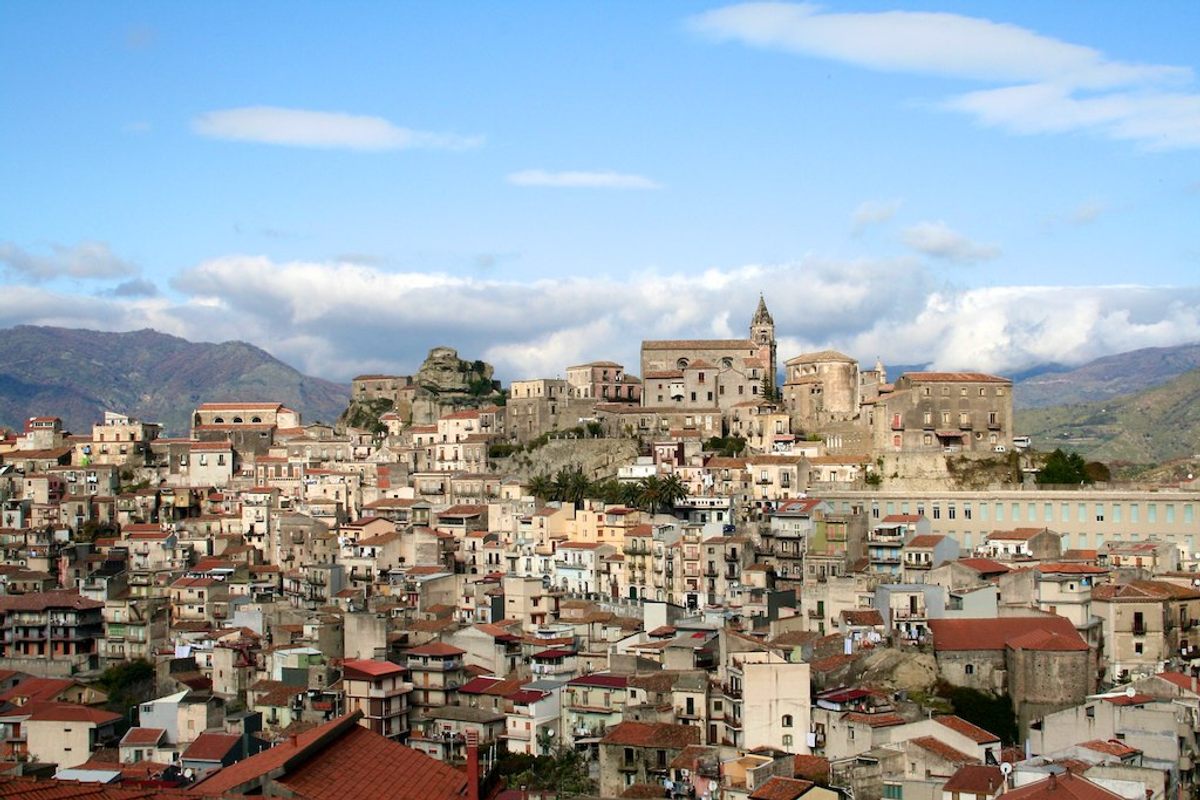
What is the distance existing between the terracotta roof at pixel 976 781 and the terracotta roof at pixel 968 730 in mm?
3007

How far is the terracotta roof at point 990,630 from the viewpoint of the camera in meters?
40.8

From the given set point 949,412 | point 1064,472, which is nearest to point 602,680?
point 1064,472

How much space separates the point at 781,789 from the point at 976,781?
13.4 ft

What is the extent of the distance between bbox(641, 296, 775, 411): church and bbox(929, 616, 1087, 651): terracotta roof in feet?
106

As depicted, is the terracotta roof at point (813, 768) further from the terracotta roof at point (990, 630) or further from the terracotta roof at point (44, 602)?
the terracotta roof at point (44, 602)

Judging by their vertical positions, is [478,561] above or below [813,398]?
below

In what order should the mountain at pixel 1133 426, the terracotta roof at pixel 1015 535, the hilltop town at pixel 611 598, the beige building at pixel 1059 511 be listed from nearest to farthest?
the hilltop town at pixel 611 598
the terracotta roof at pixel 1015 535
the beige building at pixel 1059 511
the mountain at pixel 1133 426

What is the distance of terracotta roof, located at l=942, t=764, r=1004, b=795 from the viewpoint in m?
30.0

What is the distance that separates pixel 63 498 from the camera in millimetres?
72312

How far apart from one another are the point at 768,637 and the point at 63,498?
42923mm

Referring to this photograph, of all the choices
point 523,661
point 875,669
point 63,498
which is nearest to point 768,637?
point 875,669

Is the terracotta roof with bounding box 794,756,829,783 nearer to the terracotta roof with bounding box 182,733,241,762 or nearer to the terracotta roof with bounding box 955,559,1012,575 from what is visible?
the terracotta roof with bounding box 955,559,1012,575

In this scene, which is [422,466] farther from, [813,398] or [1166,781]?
[1166,781]

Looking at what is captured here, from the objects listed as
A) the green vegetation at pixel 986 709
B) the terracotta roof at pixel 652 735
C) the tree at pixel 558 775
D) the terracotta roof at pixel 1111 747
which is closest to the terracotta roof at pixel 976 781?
the terracotta roof at pixel 1111 747
